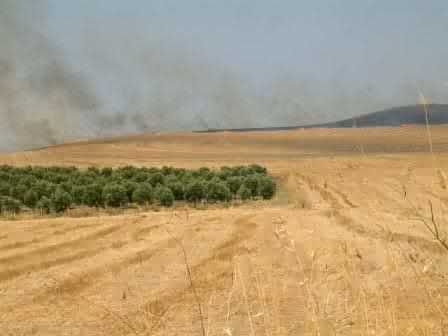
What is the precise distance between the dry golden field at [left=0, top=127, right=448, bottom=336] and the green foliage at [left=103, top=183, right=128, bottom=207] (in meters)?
9.91

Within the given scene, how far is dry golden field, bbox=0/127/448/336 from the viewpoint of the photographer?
17.8 ft

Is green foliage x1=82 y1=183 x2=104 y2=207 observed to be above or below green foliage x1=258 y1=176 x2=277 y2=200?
above

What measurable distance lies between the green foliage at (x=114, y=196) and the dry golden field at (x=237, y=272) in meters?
9.91

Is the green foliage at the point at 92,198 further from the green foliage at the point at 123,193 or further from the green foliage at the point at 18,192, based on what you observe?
the green foliage at the point at 18,192

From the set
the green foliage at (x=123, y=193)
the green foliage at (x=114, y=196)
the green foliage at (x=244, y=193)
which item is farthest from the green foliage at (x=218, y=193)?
the green foliage at (x=114, y=196)

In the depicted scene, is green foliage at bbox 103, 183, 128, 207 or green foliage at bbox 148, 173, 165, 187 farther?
green foliage at bbox 148, 173, 165, 187

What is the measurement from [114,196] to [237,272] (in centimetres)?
2056

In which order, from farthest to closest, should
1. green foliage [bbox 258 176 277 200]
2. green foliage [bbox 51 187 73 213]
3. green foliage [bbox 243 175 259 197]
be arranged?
green foliage [bbox 243 175 259 197]
green foliage [bbox 258 176 277 200]
green foliage [bbox 51 187 73 213]

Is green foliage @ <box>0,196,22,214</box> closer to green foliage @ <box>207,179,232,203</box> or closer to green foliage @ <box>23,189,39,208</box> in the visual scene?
green foliage @ <box>23,189,39,208</box>

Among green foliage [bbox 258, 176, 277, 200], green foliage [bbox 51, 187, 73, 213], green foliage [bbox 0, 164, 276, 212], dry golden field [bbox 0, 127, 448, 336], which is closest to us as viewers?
dry golden field [bbox 0, 127, 448, 336]

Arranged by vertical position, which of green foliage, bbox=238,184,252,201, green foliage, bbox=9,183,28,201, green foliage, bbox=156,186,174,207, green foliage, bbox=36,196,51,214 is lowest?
green foliage, bbox=238,184,252,201

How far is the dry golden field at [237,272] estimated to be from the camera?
17.8 feet

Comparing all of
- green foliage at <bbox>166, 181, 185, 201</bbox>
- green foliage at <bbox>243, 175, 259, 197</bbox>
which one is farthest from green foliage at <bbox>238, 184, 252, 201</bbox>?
green foliage at <bbox>166, 181, 185, 201</bbox>

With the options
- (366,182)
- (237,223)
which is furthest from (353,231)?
(366,182)
